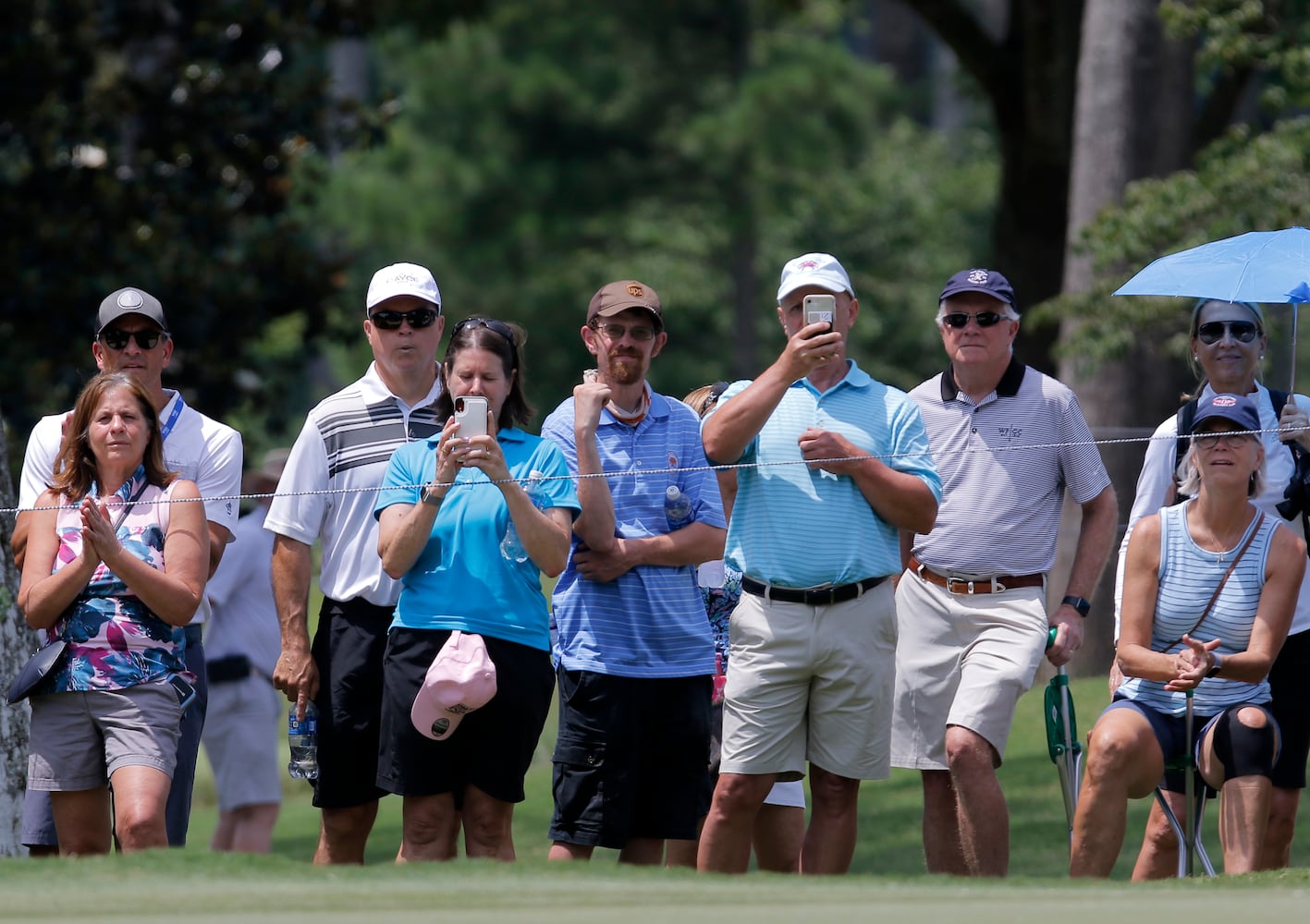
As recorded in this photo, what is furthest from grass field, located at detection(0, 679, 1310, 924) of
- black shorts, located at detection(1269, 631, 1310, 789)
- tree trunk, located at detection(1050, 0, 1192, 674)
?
tree trunk, located at detection(1050, 0, 1192, 674)

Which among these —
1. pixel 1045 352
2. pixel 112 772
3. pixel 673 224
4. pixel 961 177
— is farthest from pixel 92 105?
pixel 961 177

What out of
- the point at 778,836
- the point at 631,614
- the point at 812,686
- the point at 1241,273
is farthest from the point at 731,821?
the point at 1241,273

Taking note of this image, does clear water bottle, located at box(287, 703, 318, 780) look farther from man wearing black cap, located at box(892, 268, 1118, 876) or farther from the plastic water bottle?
man wearing black cap, located at box(892, 268, 1118, 876)

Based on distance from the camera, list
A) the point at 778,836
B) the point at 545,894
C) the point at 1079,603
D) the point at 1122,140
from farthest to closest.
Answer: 1. the point at 1122,140
2. the point at 778,836
3. the point at 1079,603
4. the point at 545,894

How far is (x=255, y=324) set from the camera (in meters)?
14.2

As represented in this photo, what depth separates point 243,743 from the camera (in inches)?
370

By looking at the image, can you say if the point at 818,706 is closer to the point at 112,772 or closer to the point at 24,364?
the point at 112,772

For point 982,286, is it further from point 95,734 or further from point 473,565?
point 95,734

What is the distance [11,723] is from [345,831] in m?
1.77

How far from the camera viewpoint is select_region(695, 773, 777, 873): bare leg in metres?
6.20

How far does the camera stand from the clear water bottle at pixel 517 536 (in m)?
5.89

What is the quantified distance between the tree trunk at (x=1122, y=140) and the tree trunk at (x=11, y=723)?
8.75 metres

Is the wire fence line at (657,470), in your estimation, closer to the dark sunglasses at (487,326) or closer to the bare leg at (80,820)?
the dark sunglasses at (487,326)

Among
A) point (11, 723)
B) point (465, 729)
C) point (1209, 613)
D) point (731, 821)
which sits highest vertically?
point (1209, 613)
